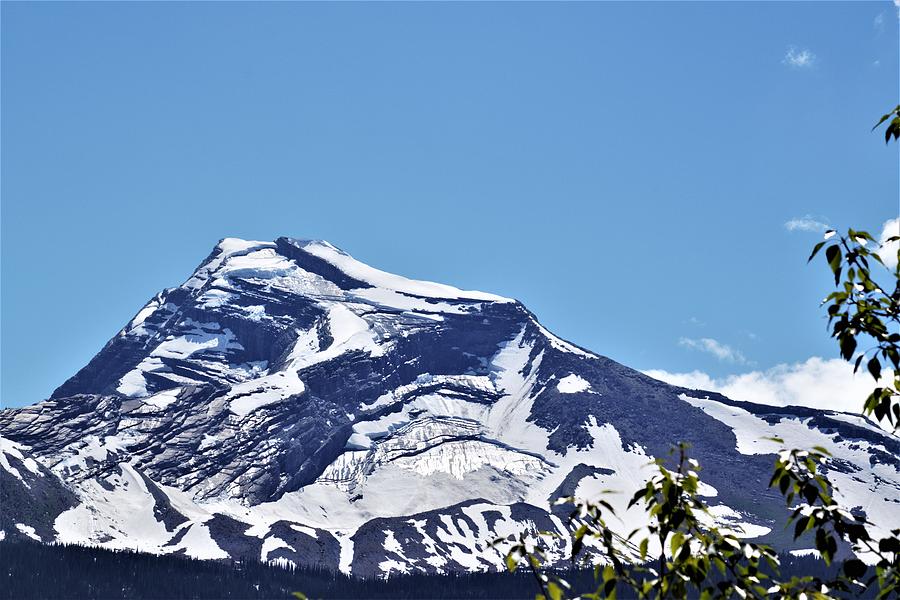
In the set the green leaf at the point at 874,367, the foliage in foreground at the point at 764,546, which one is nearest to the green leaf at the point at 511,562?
the foliage in foreground at the point at 764,546

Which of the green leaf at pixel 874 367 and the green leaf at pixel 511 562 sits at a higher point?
the green leaf at pixel 874 367

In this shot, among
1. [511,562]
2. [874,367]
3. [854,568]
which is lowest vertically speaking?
[511,562]

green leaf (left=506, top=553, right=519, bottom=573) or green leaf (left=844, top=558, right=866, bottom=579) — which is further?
green leaf (left=506, top=553, right=519, bottom=573)

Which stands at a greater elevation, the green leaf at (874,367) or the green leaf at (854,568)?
the green leaf at (874,367)

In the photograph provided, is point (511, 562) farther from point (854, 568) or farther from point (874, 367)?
point (874, 367)

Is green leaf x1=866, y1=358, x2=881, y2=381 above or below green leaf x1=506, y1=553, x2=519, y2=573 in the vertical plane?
above

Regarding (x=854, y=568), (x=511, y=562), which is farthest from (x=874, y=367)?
(x=511, y=562)

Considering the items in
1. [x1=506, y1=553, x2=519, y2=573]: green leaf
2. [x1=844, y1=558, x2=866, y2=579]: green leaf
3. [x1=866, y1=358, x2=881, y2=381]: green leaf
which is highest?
[x1=866, y1=358, x2=881, y2=381]: green leaf

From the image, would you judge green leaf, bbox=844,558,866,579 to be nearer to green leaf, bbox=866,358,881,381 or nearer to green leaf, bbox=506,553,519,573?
green leaf, bbox=866,358,881,381

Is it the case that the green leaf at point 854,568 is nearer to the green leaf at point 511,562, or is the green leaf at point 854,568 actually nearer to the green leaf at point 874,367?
the green leaf at point 874,367

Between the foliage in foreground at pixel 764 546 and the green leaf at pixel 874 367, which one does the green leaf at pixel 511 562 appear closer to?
the foliage in foreground at pixel 764 546

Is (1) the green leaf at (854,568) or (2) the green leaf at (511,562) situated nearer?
(1) the green leaf at (854,568)

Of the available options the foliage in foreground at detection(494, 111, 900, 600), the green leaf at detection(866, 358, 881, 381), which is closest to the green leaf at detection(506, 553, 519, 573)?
the foliage in foreground at detection(494, 111, 900, 600)

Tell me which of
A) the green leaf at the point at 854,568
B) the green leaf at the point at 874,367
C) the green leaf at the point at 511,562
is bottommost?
the green leaf at the point at 511,562
